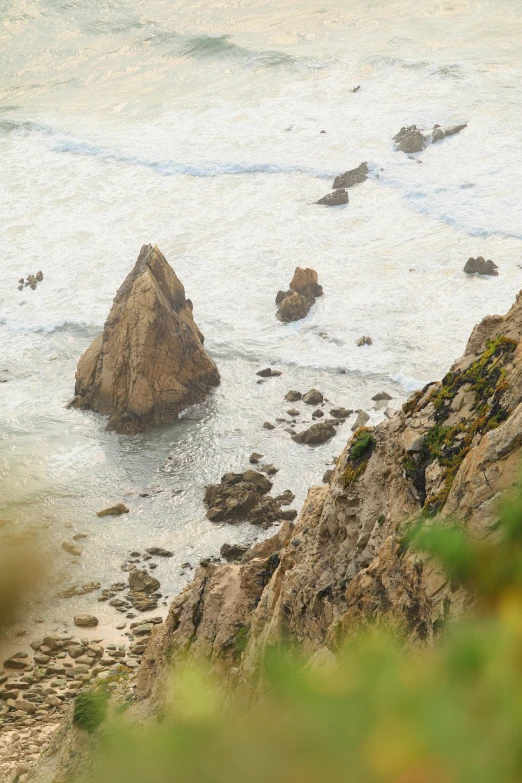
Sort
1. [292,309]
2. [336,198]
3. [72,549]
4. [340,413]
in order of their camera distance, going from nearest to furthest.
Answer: [72,549], [340,413], [292,309], [336,198]

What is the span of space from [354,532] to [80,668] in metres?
7.10

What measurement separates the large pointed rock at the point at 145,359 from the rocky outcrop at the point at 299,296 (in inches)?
185

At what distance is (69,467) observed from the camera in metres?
20.9

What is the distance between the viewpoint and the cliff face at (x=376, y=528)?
6.38 meters

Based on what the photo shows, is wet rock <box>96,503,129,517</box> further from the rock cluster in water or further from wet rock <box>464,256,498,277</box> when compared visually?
wet rock <box>464,256,498,277</box>

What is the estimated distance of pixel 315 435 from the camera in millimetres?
20875

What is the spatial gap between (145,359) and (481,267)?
12472 mm

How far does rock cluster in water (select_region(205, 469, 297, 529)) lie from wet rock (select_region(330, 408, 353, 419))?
321 cm

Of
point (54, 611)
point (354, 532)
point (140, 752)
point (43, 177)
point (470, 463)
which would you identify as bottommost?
point (43, 177)

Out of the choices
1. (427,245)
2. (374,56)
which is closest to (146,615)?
(427,245)

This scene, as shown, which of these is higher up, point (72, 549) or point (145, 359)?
point (145, 359)

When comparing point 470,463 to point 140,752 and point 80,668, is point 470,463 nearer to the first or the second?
point 140,752

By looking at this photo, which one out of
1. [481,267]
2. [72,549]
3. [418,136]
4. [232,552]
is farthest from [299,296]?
[418,136]

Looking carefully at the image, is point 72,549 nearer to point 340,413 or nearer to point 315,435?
point 315,435
